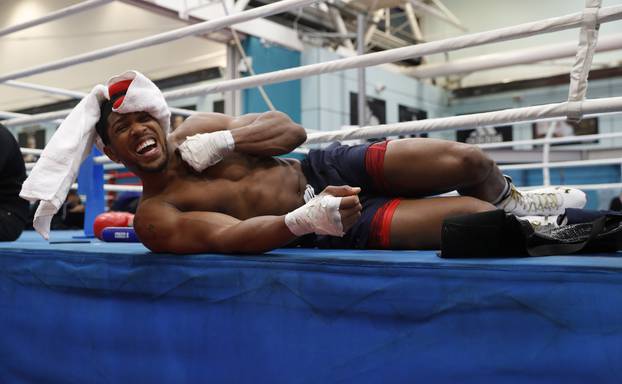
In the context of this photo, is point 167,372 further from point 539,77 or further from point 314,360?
point 539,77

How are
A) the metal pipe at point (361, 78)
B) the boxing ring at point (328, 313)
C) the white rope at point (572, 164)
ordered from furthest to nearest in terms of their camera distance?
the metal pipe at point (361, 78) < the white rope at point (572, 164) < the boxing ring at point (328, 313)

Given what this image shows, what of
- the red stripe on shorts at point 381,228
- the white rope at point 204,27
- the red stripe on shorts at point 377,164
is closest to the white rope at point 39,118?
the white rope at point 204,27

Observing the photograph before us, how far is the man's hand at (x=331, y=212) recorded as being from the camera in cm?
109

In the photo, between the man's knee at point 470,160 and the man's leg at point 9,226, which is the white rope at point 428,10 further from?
the man's knee at point 470,160

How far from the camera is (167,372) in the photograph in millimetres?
1237

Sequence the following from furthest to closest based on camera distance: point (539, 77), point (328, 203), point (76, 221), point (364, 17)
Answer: point (539, 77) → point (364, 17) → point (76, 221) → point (328, 203)

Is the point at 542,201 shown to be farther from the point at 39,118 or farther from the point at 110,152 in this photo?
the point at 39,118

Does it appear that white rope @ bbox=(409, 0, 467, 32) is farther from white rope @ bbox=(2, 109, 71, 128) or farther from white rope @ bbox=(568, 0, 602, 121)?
white rope @ bbox=(568, 0, 602, 121)

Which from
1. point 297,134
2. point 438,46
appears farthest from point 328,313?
point 438,46

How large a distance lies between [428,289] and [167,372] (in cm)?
61

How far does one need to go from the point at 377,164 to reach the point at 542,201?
52 cm

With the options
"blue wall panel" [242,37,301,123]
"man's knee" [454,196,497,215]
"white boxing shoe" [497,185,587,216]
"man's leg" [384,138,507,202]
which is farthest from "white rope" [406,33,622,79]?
"man's knee" [454,196,497,215]

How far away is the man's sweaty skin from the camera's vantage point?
1.32 metres

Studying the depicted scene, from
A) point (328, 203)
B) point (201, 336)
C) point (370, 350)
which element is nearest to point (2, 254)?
point (201, 336)
